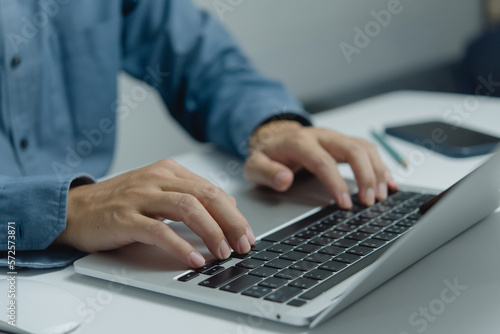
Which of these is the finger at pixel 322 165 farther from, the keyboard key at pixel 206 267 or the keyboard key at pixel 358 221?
the keyboard key at pixel 206 267

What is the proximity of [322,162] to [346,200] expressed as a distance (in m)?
0.08

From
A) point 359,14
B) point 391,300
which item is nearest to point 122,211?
point 391,300

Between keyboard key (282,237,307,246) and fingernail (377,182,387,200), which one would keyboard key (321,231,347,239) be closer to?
keyboard key (282,237,307,246)

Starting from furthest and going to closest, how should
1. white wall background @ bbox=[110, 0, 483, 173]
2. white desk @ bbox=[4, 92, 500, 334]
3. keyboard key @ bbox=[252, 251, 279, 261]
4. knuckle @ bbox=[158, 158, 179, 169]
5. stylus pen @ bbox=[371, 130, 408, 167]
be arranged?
1. white wall background @ bbox=[110, 0, 483, 173]
2. stylus pen @ bbox=[371, 130, 408, 167]
3. knuckle @ bbox=[158, 158, 179, 169]
4. keyboard key @ bbox=[252, 251, 279, 261]
5. white desk @ bbox=[4, 92, 500, 334]

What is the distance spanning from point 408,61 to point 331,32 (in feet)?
2.18

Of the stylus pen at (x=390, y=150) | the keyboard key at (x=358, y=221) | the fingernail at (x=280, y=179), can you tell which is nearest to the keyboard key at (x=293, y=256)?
the keyboard key at (x=358, y=221)

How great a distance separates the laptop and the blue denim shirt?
1.27 ft

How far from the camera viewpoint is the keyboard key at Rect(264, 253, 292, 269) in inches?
20.9

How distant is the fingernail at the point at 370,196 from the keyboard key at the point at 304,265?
198 millimetres

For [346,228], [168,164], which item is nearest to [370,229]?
[346,228]

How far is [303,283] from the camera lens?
0.49 meters

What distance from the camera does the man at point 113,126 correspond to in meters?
0.59

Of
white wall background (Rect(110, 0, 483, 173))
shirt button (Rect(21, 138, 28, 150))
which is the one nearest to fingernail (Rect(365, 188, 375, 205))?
shirt button (Rect(21, 138, 28, 150))

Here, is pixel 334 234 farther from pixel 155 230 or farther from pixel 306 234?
pixel 155 230
